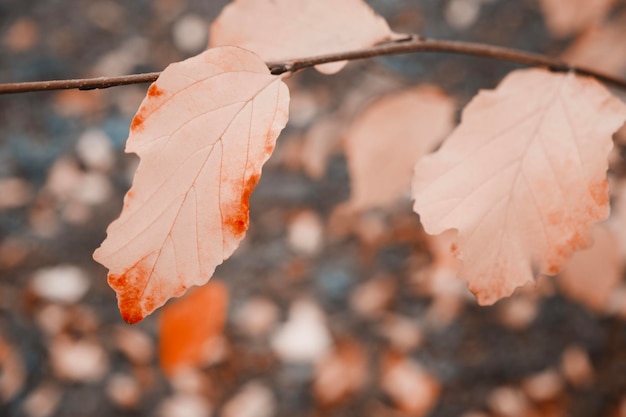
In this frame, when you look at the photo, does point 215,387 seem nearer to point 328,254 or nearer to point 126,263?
point 328,254

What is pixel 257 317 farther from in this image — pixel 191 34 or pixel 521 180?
pixel 521 180

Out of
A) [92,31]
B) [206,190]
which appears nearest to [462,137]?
[206,190]

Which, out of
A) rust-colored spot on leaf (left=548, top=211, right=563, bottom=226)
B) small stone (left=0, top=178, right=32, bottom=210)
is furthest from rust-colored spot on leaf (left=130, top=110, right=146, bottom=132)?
small stone (left=0, top=178, right=32, bottom=210)

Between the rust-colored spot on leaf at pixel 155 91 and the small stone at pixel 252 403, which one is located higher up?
the rust-colored spot on leaf at pixel 155 91

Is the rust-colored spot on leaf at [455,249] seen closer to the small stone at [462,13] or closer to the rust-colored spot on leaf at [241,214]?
the rust-colored spot on leaf at [241,214]

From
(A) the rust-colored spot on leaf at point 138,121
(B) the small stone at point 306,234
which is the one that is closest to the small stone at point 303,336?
(B) the small stone at point 306,234
